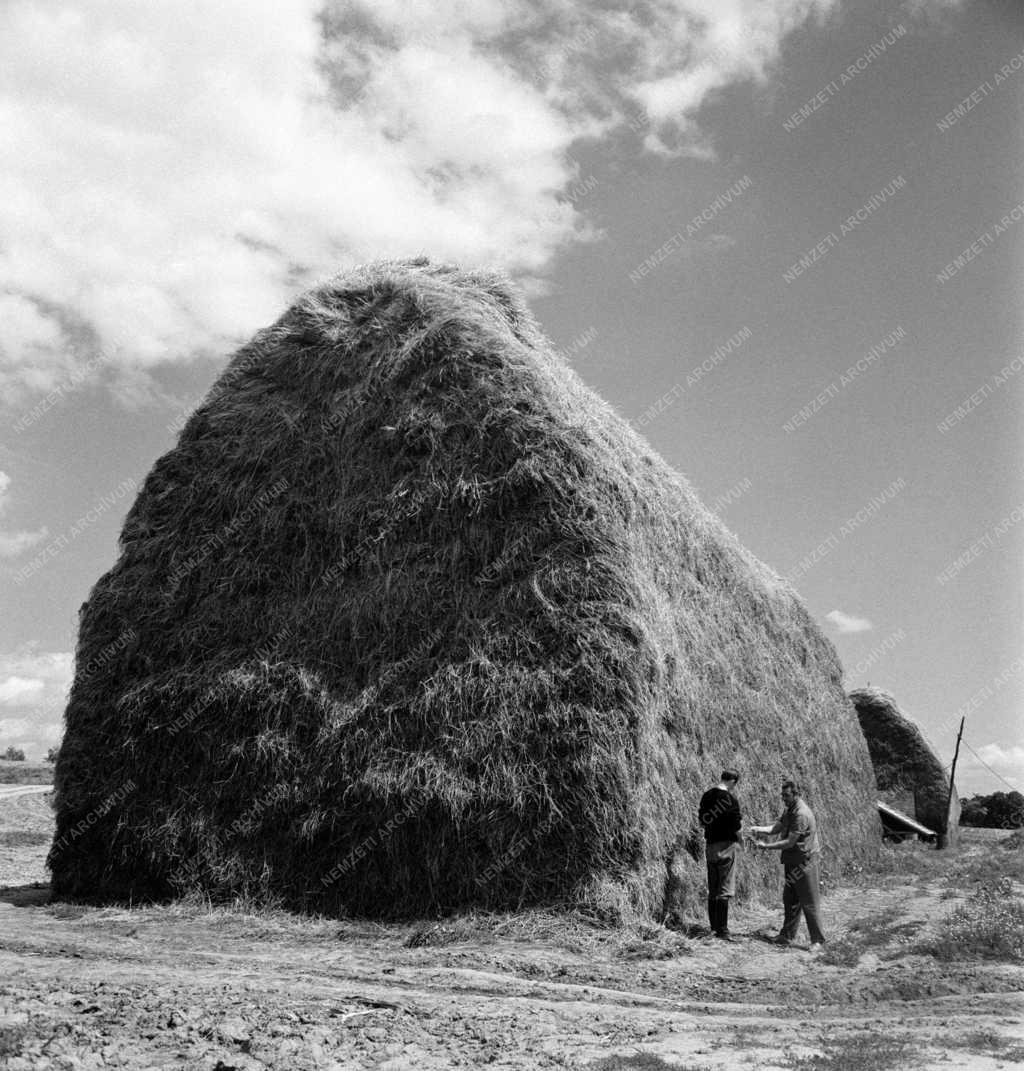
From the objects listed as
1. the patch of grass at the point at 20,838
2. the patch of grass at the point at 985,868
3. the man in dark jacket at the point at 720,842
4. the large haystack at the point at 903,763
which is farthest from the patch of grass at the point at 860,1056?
the large haystack at the point at 903,763

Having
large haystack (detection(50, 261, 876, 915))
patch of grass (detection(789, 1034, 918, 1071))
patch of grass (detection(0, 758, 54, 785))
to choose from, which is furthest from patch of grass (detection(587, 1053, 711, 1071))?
patch of grass (detection(0, 758, 54, 785))

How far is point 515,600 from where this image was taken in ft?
33.3

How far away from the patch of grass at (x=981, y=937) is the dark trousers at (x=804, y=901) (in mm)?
917

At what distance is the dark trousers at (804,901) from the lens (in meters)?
9.46

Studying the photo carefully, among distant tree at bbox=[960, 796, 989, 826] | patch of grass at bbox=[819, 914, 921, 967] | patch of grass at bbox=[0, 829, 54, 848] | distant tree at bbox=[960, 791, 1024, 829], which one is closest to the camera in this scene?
patch of grass at bbox=[819, 914, 921, 967]

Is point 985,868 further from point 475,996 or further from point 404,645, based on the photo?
point 475,996

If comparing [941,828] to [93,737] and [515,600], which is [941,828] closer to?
[515,600]

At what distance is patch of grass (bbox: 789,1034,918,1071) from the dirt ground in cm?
2

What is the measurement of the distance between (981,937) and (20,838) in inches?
643

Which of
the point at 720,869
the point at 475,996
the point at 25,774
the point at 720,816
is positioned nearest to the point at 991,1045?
the point at 475,996

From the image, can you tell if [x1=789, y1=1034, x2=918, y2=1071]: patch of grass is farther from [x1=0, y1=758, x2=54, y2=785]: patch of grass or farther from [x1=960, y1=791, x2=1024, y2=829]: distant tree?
[x1=0, y1=758, x2=54, y2=785]: patch of grass

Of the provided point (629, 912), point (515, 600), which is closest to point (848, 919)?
point (629, 912)

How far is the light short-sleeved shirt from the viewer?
9641mm

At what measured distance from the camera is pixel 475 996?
6422 mm
